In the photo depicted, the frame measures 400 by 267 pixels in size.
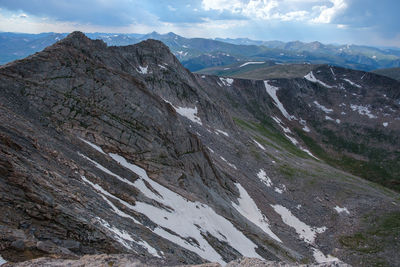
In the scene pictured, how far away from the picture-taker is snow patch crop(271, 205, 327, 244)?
43688mm

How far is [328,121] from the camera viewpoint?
124 metres

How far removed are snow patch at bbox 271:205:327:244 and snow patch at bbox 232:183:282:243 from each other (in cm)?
513

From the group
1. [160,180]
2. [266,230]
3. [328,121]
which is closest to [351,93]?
[328,121]

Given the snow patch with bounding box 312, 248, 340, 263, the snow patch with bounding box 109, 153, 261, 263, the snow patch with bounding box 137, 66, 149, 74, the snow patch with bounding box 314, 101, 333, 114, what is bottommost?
the snow patch with bounding box 312, 248, 340, 263

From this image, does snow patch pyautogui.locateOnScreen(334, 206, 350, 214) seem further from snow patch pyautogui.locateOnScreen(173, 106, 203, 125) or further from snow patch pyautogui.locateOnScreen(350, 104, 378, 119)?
snow patch pyautogui.locateOnScreen(350, 104, 378, 119)

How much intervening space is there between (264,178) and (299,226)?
12.6 metres

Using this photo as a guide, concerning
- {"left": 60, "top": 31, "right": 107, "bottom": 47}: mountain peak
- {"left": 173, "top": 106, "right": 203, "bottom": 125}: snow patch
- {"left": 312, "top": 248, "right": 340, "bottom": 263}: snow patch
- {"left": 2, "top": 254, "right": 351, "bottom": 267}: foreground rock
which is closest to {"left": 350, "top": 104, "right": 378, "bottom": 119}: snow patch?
{"left": 173, "top": 106, "right": 203, "bottom": 125}: snow patch

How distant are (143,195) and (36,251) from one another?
1487 cm

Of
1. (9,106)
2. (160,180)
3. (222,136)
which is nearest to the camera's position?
(9,106)

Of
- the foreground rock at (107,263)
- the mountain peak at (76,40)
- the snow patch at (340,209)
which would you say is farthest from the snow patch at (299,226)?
the mountain peak at (76,40)

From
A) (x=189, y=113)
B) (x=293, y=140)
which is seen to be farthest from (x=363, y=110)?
(x=189, y=113)

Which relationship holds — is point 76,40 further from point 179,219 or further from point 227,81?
point 227,81

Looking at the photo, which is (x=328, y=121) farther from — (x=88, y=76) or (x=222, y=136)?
(x=88, y=76)

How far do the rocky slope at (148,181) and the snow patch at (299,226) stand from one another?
0.75 feet
